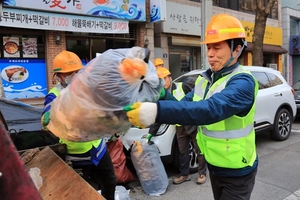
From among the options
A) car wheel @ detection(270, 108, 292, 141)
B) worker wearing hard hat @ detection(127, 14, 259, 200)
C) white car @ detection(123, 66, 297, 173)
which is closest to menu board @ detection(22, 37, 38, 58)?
white car @ detection(123, 66, 297, 173)

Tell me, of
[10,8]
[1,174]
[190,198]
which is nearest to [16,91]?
[10,8]

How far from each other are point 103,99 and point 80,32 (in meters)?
8.66

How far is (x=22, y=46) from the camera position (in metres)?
8.48

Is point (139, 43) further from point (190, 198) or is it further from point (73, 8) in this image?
point (190, 198)

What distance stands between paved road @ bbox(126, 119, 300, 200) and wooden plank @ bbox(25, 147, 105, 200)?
1.98 meters

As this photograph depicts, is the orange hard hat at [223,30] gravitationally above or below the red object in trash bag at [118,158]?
above

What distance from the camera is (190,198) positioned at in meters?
3.92

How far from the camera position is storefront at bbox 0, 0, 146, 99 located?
808 cm

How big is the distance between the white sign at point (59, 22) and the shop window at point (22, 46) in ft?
1.92

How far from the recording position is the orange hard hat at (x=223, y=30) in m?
1.92

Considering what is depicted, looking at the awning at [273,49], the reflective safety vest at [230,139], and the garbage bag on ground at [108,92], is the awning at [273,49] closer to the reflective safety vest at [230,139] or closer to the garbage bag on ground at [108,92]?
the reflective safety vest at [230,139]

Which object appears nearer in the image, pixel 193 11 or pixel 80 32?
pixel 80 32

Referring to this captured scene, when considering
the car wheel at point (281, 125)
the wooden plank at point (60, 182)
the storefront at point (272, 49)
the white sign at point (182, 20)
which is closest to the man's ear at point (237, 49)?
the wooden plank at point (60, 182)

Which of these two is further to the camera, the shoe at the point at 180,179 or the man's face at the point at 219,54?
the shoe at the point at 180,179
